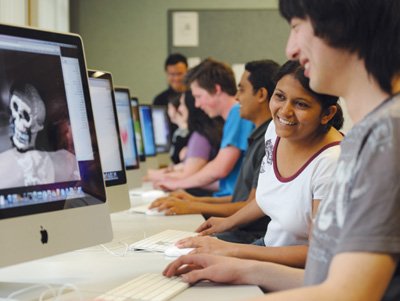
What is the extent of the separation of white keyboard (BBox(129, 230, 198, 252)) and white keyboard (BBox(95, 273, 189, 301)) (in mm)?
285

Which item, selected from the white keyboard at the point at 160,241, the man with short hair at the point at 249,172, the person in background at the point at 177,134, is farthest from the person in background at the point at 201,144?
the white keyboard at the point at 160,241

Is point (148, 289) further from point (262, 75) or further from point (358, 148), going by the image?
point (262, 75)

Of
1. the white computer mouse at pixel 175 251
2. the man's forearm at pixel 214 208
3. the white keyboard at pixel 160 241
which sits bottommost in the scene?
the man's forearm at pixel 214 208

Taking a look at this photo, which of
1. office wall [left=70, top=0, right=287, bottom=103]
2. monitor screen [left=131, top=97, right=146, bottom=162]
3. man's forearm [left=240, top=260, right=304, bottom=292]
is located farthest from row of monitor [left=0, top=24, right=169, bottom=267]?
office wall [left=70, top=0, right=287, bottom=103]

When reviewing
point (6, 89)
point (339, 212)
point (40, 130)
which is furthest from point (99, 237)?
point (339, 212)

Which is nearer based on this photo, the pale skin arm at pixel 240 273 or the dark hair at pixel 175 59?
the pale skin arm at pixel 240 273

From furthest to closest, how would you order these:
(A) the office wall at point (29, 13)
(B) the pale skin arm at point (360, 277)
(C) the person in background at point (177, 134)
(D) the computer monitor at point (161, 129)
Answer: (D) the computer monitor at point (161, 129) < (C) the person in background at point (177, 134) < (A) the office wall at point (29, 13) < (B) the pale skin arm at point (360, 277)

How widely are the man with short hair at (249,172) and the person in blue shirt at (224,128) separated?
0.35 metres

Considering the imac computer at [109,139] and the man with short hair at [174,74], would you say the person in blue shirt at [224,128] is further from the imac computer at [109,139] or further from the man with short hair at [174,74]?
the man with short hair at [174,74]

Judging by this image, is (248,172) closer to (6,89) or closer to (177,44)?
(6,89)

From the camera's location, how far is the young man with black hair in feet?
2.31

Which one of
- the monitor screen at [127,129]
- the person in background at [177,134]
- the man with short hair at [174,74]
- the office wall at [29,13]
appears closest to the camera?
the monitor screen at [127,129]

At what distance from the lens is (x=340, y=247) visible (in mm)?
733

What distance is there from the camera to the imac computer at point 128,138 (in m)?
2.20
